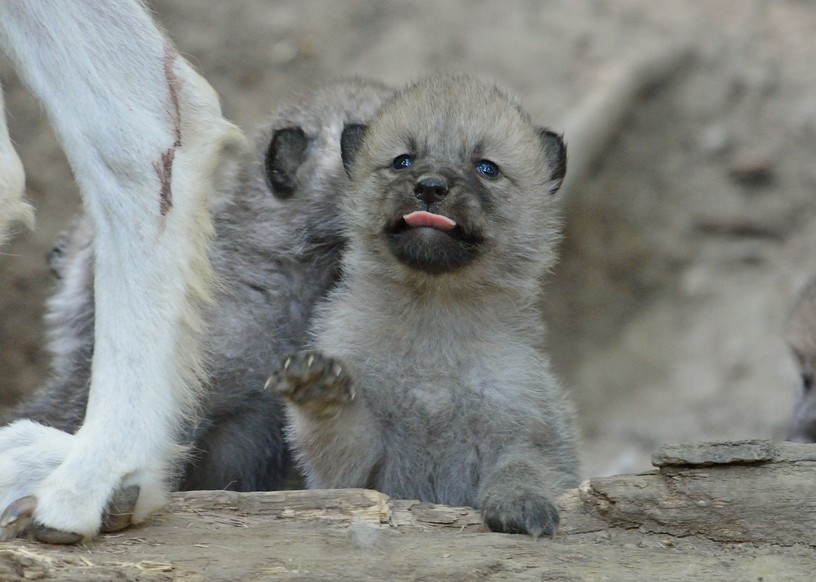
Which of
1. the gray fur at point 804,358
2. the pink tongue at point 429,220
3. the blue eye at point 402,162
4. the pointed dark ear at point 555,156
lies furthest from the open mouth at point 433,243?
the gray fur at point 804,358

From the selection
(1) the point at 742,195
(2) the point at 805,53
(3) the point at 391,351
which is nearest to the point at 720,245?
(1) the point at 742,195

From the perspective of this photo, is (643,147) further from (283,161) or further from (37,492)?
(37,492)

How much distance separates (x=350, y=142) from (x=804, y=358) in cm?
250

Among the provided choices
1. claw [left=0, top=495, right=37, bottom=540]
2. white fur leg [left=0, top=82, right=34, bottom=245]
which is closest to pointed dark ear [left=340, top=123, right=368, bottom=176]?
white fur leg [left=0, top=82, right=34, bottom=245]

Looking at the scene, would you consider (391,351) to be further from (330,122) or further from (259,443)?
(330,122)

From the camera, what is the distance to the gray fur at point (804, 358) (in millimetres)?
5289

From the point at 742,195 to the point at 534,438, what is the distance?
4.13m

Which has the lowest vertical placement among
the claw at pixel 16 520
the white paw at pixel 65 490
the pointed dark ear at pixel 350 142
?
the claw at pixel 16 520

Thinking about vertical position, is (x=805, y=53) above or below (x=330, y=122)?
above

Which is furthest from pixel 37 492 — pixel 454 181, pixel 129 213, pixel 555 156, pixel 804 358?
pixel 804 358

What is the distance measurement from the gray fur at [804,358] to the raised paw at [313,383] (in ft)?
7.98

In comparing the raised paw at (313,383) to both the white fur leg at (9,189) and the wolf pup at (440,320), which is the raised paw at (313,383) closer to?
the wolf pup at (440,320)

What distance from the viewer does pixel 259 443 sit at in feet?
15.0

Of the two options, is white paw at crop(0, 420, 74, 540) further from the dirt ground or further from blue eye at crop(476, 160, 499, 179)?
the dirt ground
